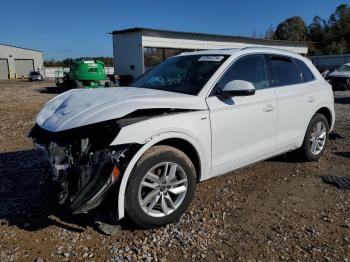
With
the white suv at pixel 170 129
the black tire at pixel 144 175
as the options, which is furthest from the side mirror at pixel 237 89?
the black tire at pixel 144 175

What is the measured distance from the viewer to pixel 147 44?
23672 mm

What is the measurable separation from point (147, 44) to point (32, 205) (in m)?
20.8

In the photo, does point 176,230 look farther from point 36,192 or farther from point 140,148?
point 36,192

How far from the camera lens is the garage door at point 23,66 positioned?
57.5 meters

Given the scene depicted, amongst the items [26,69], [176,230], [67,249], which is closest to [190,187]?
[176,230]

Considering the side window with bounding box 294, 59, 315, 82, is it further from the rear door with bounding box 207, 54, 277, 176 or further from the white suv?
the rear door with bounding box 207, 54, 277, 176

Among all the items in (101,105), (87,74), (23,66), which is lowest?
(101,105)

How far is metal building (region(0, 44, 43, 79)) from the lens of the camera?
54.5m

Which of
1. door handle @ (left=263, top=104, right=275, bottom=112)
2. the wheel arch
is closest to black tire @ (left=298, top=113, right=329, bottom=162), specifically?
door handle @ (left=263, top=104, right=275, bottom=112)

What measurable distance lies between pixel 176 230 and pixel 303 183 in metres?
2.20

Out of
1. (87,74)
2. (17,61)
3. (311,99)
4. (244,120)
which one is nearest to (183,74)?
(244,120)

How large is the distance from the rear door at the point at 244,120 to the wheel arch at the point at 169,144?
21cm

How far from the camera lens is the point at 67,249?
123 inches

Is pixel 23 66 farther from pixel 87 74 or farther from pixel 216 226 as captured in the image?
pixel 216 226
